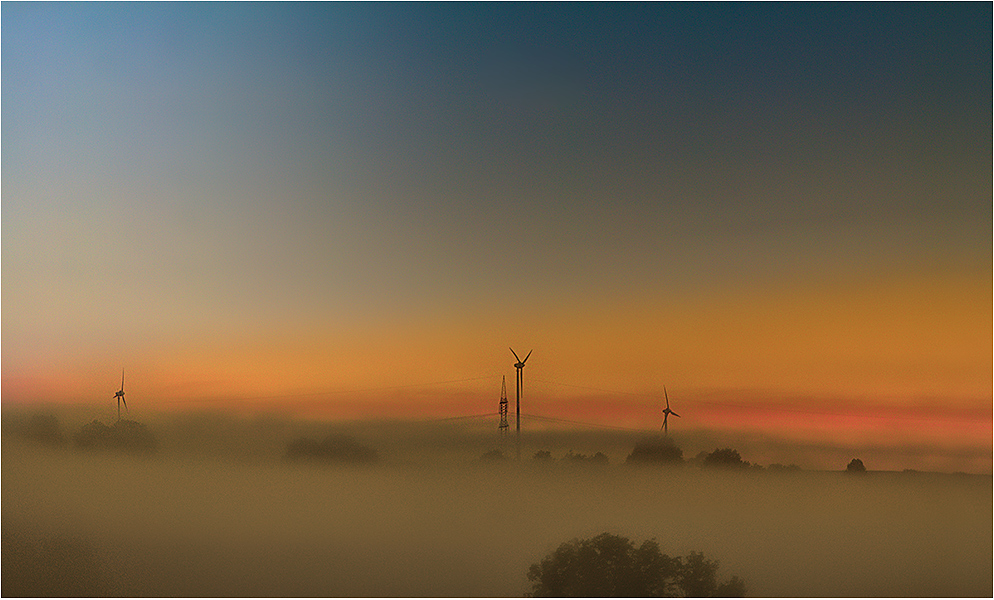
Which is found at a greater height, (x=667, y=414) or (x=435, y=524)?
(x=667, y=414)

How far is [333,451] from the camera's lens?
632 cm

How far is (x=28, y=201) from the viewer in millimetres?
6645

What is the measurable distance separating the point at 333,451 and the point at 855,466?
13.3 feet

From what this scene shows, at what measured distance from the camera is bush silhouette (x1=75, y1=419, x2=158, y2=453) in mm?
6469

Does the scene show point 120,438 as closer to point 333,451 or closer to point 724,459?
point 333,451

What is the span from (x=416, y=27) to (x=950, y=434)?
5.29 metres

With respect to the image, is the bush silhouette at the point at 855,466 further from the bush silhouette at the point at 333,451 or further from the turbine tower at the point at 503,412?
the bush silhouette at the point at 333,451

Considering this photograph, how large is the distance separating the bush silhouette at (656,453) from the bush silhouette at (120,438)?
12.8 ft

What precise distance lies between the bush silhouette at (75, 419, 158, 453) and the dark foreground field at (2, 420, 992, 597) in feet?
0.32

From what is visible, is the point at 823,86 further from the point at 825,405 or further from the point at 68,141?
the point at 68,141

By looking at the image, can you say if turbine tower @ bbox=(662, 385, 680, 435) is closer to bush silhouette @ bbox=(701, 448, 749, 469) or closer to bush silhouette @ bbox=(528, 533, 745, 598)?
bush silhouette @ bbox=(701, 448, 749, 469)

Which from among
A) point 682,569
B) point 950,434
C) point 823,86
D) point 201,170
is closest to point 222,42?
point 201,170

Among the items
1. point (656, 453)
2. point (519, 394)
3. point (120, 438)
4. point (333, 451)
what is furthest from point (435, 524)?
point (120, 438)

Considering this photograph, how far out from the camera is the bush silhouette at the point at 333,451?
630 cm
